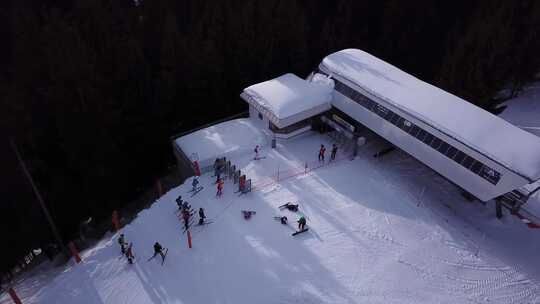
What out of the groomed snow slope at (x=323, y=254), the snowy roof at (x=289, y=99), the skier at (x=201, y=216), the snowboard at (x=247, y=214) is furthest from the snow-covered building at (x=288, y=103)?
the skier at (x=201, y=216)

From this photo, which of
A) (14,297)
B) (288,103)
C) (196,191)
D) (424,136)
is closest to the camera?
(14,297)

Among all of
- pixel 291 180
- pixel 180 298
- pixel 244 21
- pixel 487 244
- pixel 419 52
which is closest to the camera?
pixel 180 298

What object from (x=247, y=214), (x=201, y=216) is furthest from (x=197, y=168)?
(x=247, y=214)

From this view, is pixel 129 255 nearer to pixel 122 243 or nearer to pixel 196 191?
pixel 122 243

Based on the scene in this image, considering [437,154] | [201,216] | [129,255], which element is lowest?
[129,255]

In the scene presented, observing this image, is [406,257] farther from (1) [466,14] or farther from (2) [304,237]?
(1) [466,14]

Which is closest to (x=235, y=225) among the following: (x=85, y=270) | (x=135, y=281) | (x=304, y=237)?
(x=304, y=237)
